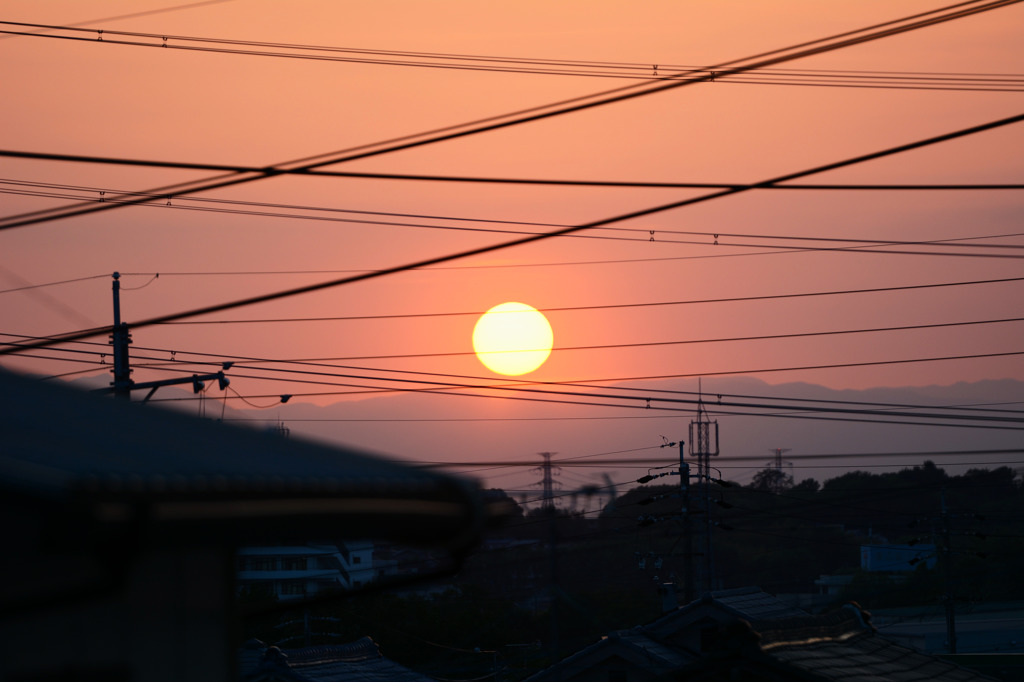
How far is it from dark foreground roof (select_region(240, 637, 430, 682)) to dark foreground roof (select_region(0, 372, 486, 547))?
37.5 ft

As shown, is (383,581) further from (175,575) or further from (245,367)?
(245,367)

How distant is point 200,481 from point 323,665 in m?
17.9

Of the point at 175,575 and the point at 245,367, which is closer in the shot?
the point at 175,575

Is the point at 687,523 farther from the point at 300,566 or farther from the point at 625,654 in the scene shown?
the point at 300,566

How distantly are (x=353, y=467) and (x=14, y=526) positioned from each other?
1.43 m

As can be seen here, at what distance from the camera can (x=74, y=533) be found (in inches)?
118

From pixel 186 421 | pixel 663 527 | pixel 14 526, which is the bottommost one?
pixel 663 527

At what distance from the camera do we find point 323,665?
65.5 feet

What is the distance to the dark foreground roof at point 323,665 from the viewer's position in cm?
1723

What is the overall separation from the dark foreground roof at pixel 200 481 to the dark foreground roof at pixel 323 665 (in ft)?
37.5

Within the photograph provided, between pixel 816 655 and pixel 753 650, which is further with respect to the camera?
pixel 816 655

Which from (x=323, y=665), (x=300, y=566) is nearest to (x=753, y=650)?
(x=323, y=665)

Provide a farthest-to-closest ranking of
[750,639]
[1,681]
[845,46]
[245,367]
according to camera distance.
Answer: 1. [245,367]
2. [750,639]
3. [845,46]
4. [1,681]

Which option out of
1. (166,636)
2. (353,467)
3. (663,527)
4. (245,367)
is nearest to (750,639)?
(353,467)
